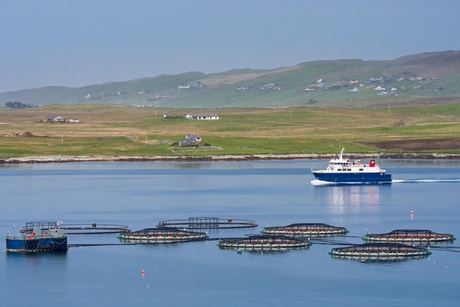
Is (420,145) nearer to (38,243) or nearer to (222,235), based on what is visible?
(222,235)

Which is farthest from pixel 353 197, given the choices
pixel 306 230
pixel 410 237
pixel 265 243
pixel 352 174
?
pixel 265 243

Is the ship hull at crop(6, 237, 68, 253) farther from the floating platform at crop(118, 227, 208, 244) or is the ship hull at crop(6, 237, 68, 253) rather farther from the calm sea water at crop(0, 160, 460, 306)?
the floating platform at crop(118, 227, 208, 244)

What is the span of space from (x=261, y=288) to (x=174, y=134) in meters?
132

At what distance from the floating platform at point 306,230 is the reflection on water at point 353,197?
14.3 m

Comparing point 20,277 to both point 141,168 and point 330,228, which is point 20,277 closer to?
point 330,228

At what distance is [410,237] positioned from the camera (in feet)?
224

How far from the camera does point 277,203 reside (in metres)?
92.2

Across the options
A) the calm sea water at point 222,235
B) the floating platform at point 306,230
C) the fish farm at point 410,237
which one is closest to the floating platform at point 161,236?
the calm sea water at point 222,235

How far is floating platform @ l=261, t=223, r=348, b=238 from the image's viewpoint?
234ft

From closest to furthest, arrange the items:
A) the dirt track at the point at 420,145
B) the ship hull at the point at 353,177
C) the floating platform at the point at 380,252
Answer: the floating platform at the point at 380,252
the ship hull at the point at 353,177
the dirt track at the point at 420,145

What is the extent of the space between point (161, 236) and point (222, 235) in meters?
4.54

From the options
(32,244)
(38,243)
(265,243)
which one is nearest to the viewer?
(32,244)

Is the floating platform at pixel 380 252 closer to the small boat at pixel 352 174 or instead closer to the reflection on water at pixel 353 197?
the reflection on water at pixel 353 197

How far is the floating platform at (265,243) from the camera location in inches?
2578
